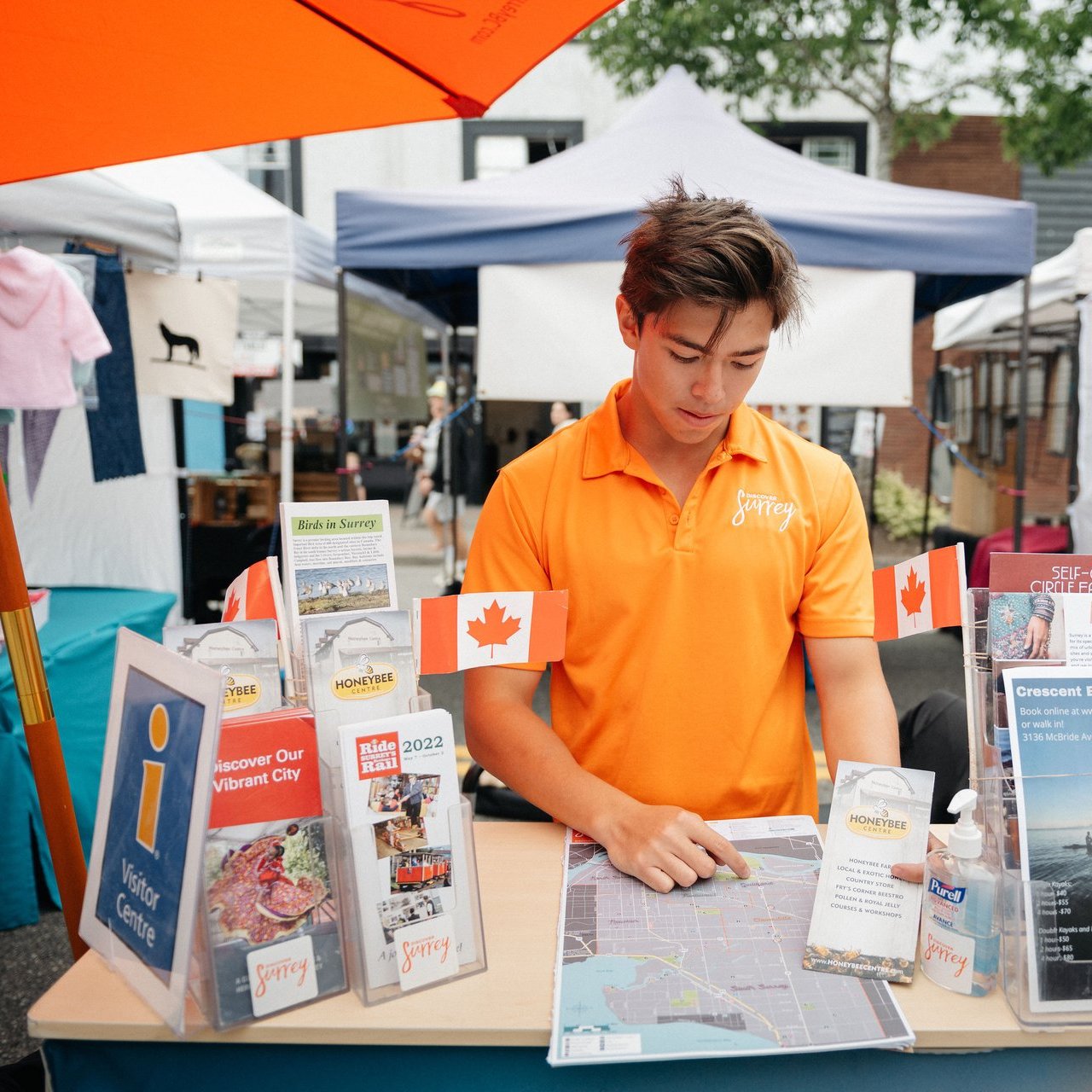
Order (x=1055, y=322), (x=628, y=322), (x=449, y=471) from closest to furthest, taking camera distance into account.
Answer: (x=628, y=322), (x=1055, y=322), (x=449, y=471)

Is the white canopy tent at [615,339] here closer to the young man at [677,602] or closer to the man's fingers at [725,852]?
the young man at [677,602]

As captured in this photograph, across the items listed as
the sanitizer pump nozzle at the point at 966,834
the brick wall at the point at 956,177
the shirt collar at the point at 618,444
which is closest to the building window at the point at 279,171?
the brick wall at the point at 956,177

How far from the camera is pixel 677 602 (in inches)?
55.1

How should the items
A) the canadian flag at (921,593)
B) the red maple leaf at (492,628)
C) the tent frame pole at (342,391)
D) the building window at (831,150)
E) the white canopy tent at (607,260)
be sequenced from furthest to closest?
the building window at (831,150) → the tent frame pole at (342,391) → the white canopy tent at (607,260) → the red maple leaf at (492,628) → the canadian flag at (921,593)

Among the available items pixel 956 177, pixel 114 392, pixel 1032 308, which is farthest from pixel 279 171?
pixel 1032 308

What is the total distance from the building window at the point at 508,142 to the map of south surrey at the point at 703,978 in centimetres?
1143

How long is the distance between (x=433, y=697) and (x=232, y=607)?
3614 mm

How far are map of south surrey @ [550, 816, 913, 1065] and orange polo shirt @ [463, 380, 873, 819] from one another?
8.5 inches

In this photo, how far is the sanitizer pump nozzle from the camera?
3.16ft

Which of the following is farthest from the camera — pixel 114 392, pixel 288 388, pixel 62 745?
pixel 288 388

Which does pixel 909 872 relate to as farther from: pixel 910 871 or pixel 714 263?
pixel 714 263

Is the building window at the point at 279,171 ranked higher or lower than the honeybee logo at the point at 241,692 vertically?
higher

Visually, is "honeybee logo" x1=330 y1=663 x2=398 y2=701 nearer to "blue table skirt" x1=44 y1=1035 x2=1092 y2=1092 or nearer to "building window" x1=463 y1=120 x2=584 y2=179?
"blue table skirt" x1=44 y1=1035 x2=1092 y2=1092

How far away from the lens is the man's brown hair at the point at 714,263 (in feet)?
4.05
